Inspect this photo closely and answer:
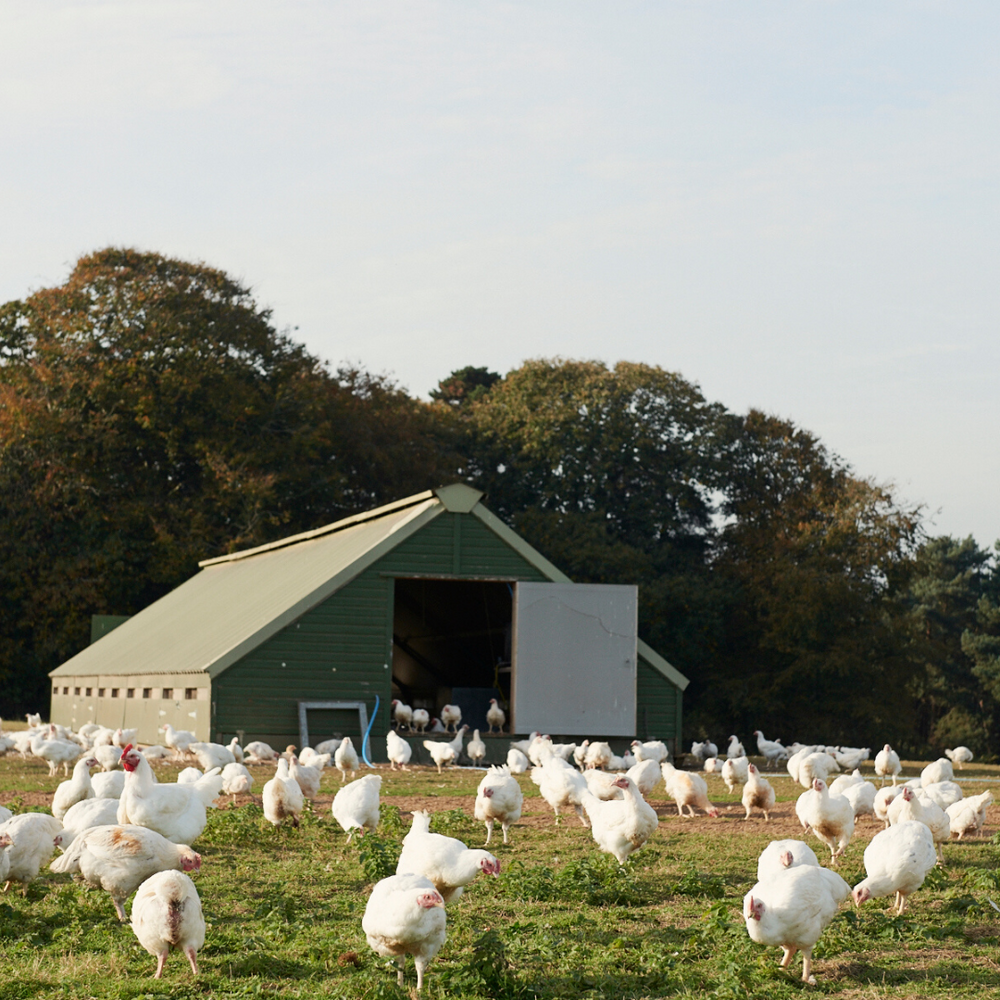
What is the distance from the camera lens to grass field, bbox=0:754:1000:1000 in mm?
7281

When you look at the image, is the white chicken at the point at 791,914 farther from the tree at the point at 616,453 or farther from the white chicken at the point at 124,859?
the tree at the point at 616,453

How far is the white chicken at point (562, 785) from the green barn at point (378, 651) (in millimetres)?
10321

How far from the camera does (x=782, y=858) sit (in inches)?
328

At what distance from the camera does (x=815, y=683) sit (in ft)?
149

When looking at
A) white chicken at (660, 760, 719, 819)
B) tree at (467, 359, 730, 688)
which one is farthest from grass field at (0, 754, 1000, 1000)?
tree at (467, 359, 730, 688)

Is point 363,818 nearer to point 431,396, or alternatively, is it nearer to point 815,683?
point 815,683

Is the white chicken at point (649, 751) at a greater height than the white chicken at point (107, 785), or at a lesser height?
lesser

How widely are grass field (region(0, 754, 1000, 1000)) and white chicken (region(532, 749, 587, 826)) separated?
1415 millimetres

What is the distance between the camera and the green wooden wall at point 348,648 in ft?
78.8

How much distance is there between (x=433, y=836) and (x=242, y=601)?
68.7ft

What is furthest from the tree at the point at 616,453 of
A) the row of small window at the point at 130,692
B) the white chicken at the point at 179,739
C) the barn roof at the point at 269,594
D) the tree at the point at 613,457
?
the white chicken at the point at 179,739

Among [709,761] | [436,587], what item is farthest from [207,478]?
[709,761]

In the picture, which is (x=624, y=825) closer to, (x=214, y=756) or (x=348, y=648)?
→ (x=214, y=756)

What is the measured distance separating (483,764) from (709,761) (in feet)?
14.5
